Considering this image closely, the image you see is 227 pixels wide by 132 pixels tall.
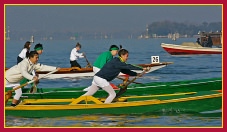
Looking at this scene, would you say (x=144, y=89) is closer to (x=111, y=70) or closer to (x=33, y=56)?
(x=111, y=70)

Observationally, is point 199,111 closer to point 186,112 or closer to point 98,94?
point 186,112

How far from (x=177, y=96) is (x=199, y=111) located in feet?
4.18

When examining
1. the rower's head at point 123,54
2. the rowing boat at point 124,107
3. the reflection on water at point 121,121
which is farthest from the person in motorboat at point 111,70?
the reflection on water at point 121,121

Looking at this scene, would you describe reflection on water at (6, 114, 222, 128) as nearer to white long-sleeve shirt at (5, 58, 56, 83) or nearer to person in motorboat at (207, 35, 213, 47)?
white long-sleeve shirt at (5, 58, 56, 83)

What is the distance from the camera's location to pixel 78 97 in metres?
17.7

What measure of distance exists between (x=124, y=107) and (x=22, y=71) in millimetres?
3004

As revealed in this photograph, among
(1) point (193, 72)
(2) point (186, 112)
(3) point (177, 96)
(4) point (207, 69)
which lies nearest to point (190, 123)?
(2) point (186, 112)

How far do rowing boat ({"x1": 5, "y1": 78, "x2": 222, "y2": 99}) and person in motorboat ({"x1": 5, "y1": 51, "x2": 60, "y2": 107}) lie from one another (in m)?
1.51

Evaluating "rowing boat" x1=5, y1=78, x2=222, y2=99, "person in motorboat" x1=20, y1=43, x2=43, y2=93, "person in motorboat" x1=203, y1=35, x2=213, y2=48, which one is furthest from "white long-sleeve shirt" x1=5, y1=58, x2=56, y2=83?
"person in motorboat" x1=203, y1=35, x2=213, y2=48

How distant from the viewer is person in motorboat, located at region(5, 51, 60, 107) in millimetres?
15659

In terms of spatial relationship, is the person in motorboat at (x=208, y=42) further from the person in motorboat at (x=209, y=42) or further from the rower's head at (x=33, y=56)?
the rower's head at (x=33, y=56)

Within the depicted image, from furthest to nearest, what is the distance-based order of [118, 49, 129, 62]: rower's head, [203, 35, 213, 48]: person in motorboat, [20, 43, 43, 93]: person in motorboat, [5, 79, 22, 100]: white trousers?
[203, 35, 213, 48]: person in motorboat
[20, 43, 43, 93]: person in motorboat
[5, 79, 22, 100]: white trousers
[118, 49, 129, 62]: rower's head

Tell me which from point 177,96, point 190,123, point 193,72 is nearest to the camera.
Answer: point 190,123

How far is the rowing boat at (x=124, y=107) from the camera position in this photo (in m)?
15.8
